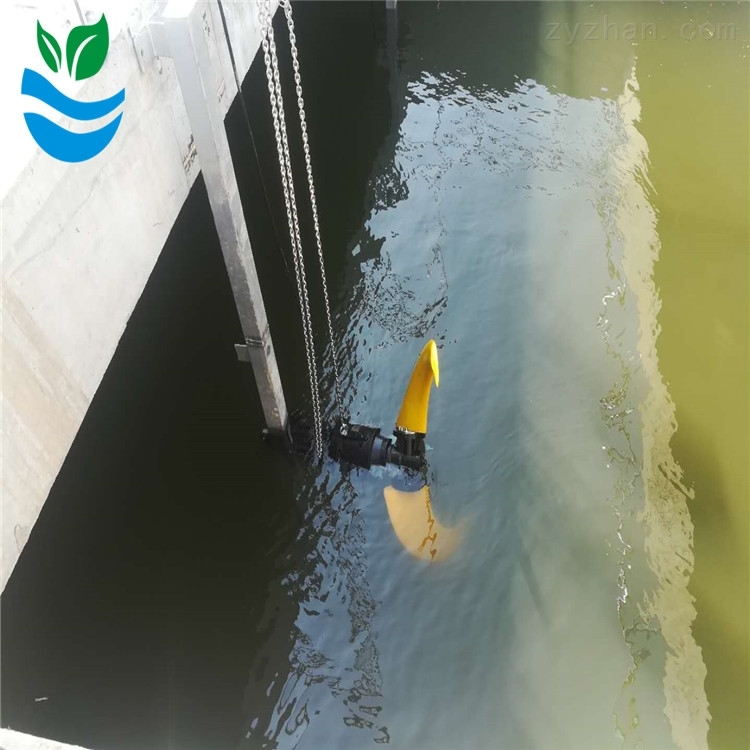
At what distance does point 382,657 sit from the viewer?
650cm

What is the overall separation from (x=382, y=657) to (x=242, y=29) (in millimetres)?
9166

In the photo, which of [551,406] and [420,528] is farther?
[551,406]

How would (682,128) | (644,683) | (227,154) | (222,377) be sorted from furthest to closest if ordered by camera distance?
1. (682,128)
2. (222,377)
3. (644,683)
4. (227,154)

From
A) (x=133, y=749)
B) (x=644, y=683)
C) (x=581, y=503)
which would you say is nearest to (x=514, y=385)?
(x=581, y=503)

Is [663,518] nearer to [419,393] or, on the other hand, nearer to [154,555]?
[419,393]

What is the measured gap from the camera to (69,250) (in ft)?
19.9

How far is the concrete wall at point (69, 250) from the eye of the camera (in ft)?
17.8

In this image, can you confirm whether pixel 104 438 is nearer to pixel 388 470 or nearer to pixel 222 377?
pixel 222 377

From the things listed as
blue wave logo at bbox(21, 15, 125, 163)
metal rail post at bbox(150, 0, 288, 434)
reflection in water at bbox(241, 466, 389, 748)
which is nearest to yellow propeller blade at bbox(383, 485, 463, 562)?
reflection in water at bbox(241, 466, 389, 748)

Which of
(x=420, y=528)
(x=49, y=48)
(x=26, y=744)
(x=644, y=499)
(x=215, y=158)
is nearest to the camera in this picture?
(x=26, y=744)

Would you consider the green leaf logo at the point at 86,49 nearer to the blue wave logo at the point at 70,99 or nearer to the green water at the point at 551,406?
the blue wave logo at the point at 70,99

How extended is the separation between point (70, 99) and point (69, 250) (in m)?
1.28

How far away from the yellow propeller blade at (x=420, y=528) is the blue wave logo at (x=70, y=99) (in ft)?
15.1

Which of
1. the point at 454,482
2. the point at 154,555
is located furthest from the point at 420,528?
the point at 154,555
